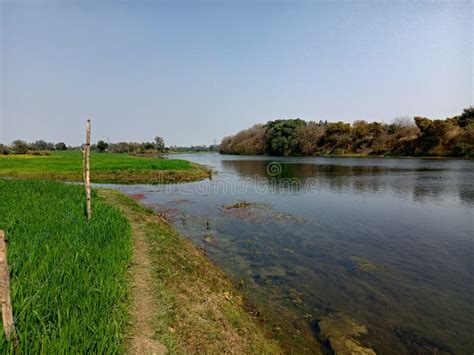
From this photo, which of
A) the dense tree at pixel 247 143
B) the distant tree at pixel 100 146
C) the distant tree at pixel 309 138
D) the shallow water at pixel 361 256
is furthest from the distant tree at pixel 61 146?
the shallow water at pixel 361 256

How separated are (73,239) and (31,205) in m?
4.84

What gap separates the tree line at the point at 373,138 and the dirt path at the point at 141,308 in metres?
68.2

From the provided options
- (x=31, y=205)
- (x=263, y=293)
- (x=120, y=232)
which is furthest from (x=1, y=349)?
(x=31, y=205)

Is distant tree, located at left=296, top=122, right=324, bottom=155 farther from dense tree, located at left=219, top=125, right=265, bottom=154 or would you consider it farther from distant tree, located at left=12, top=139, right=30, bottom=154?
distant tree, located at left=12, top=139, right=30, bottom=154

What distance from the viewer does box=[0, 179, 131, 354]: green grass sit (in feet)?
10.3

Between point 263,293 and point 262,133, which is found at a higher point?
point 262,133

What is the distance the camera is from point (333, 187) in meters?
23.2

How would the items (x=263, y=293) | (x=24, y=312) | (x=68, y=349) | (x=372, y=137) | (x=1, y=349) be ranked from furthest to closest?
(x=372, y=137) < (x=263, y=293) < (x=24, y=312) < (x=68, y=349) < (x=1, y=349)

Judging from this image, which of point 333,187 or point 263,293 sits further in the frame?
point 333,187

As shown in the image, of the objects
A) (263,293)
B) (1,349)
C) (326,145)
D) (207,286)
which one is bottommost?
(263,293)

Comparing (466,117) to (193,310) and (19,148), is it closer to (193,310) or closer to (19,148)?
(193,310)

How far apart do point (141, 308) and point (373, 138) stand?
275 ft

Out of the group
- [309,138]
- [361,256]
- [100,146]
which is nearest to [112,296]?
[361,256]

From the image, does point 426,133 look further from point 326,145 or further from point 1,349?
point 1,349
